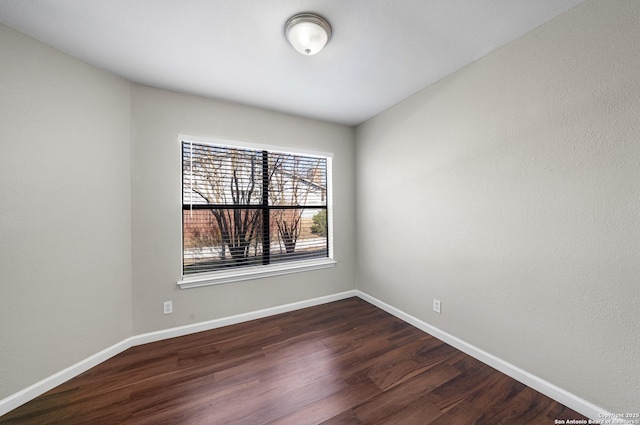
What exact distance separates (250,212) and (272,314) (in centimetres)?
123

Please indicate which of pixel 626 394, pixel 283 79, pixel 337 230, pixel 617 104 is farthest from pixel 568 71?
pixel 337 230

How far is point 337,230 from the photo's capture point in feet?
10.4

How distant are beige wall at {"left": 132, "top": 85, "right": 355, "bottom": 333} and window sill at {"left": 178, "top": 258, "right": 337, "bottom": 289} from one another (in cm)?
7

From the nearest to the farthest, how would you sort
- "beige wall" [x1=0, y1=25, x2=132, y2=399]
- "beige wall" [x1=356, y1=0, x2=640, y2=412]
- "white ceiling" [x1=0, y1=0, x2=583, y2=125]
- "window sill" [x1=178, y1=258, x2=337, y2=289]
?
"beige wall" [x1=356, y1=0, x2=640, y2=412]
"white ceiling" [x1=0, y1=0, x2=583, y2=125]
"beige wall" [x1=0, y1=25, x2=132, y2=399]
"window sill" [x1=178, y1=258, x2=337, y2=289]

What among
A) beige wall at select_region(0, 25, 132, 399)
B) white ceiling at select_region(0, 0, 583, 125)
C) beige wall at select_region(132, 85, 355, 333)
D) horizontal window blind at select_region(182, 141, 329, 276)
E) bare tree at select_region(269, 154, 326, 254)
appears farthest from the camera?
bare tree at select_region(269, 154, 326, 254)

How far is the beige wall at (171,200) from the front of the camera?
84.4 inches

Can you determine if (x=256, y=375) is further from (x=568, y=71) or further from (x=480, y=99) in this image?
(x=568, y=71)

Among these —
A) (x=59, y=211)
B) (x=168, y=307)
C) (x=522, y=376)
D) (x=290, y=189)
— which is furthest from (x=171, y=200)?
(x=522, y=376)

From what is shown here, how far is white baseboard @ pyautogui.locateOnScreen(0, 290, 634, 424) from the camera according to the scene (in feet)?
4.63

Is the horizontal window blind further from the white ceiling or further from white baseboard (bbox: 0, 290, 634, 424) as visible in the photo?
the white ceiling

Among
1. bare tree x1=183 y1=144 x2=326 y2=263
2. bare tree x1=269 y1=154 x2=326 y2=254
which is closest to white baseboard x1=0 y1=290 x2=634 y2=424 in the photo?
bare tree x1=183 y1=144 x2=326 y2=263

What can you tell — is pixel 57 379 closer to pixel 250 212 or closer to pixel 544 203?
pixel 250 212

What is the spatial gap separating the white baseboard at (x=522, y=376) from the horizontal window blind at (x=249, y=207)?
1533mm

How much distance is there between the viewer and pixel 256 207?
273cm
